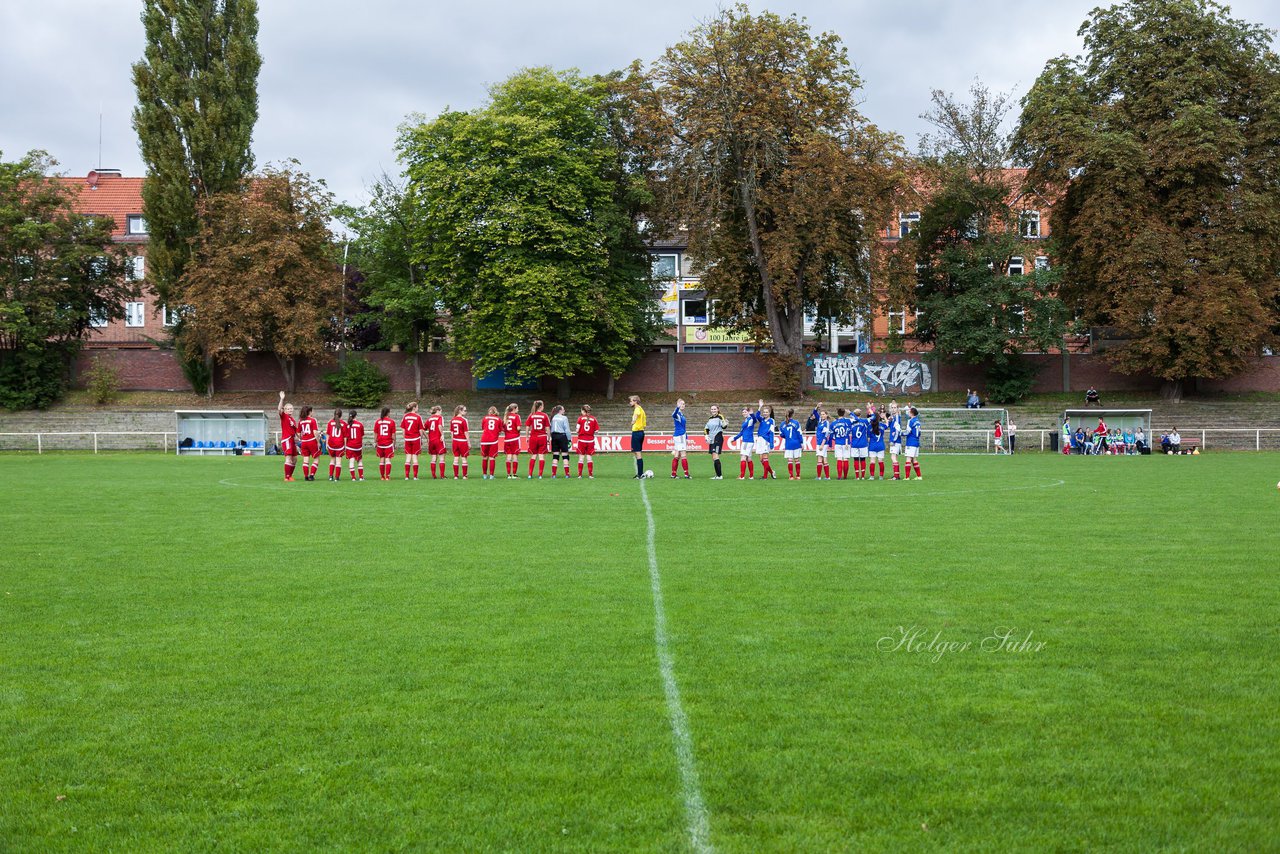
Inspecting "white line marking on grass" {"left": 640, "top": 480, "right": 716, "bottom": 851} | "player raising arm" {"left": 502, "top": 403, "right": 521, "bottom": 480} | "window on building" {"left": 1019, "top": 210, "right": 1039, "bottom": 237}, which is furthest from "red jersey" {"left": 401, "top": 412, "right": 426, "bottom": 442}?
"window on building" {"left": 1019, "top": 210, "right": 1039, "bottom": 237}

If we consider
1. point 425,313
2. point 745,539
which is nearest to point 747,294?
point 425,313

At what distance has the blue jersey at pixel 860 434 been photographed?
26.3 metres

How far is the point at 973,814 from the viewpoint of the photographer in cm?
471

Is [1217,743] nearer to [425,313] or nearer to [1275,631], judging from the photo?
[1275,631]

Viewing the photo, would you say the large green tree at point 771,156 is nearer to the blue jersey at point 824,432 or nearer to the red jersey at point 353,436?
the blue jersey at point 824,432

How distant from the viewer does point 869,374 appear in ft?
173

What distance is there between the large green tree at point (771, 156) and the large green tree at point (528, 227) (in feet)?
10.6

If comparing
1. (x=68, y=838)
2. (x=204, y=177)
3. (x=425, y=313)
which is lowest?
(x=68, y=838)

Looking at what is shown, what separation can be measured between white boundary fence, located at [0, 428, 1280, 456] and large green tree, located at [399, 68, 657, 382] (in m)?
6.54

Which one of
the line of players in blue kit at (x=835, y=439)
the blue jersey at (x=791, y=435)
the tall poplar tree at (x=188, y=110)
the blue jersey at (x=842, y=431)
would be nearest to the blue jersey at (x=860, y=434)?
the line of players in blue kit at (x=835, y=439)

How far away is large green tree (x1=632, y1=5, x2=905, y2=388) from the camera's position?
4541 centimetres

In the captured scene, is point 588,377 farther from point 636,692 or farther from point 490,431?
point 636,692

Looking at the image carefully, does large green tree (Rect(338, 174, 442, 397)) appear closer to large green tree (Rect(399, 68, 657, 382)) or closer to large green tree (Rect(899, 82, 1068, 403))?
large green tree (Rect(399, 68, 657, 382))

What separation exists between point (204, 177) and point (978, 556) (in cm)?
4609
